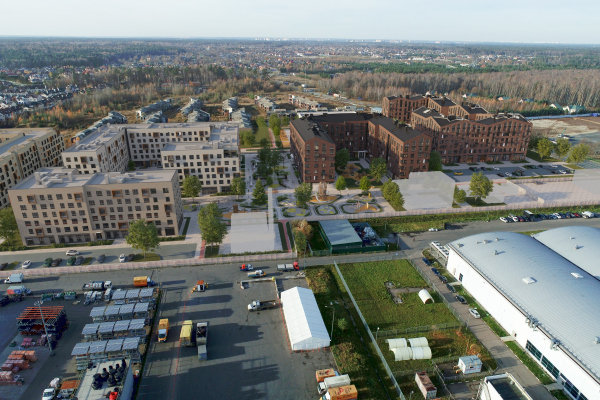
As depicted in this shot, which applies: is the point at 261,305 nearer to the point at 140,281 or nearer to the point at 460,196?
the point at 140,281

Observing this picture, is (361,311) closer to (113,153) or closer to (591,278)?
(591,278)

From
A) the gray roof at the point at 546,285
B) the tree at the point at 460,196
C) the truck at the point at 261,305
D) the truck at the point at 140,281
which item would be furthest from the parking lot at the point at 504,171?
the truck at the point at 140,281

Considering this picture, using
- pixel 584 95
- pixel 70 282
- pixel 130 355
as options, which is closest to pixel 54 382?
pixel 130 355

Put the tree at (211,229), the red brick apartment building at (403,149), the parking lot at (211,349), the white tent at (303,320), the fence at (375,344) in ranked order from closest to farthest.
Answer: the fence at (375,344) → the parking lot at (211,349) → the white tent at (303,320) → the tree at (211,229) → the red brick apartment building at (403,149)

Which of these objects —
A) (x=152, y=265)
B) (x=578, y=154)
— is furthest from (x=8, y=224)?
(x=578, y=154)

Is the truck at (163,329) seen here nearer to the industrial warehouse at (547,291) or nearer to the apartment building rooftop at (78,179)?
the apartment building rooftop at (78,179)

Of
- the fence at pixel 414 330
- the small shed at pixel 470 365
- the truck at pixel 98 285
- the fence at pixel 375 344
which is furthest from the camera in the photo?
the truck at pixel 98 285

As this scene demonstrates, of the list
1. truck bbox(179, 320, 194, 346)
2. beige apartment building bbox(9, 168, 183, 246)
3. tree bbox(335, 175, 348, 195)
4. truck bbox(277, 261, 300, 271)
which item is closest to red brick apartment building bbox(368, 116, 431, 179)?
tree bbox(335, 175, 348, 195)
